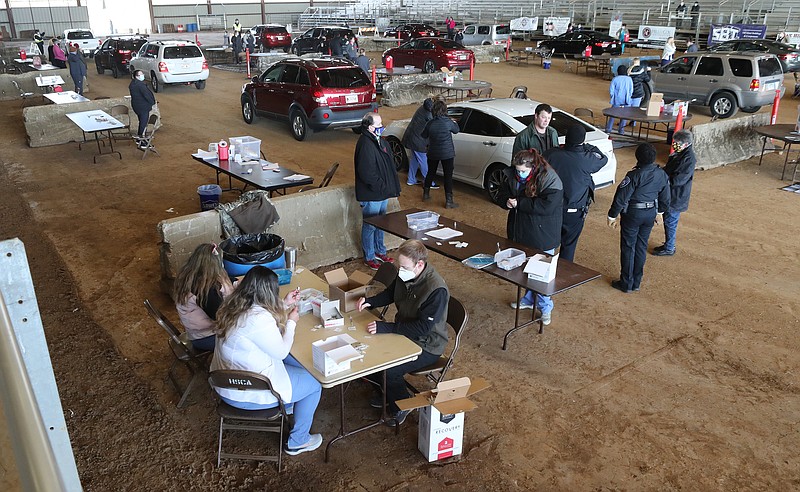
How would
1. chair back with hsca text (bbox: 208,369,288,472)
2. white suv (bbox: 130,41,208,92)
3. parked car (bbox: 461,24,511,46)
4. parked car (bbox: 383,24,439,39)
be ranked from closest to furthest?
chair back with hsca text (bbox: 208,369,288,472)
white suv (bbox: 130,41,208,92)
parked car (bbox: 383,24,439,39)
parked car (bbox: 461,24,511,46)

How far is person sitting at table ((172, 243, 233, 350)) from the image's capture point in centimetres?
536

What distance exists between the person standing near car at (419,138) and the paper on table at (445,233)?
3.41 meters

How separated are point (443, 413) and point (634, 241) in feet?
13.3

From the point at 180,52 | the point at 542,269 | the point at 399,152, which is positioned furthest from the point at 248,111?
the point at 542,269

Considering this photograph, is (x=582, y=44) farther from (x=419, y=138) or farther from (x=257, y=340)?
(x=257, y=340)

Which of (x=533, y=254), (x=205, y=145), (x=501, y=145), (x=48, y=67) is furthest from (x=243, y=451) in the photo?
(x=48, y=67)

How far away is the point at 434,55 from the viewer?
966 inches

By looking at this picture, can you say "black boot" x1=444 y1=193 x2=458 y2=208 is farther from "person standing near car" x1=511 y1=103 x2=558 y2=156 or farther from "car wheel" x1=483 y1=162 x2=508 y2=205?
"person standing near car" x1=511 y1=103 x2=558 y2=156

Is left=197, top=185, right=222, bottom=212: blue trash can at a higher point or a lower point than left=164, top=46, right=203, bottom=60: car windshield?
lower

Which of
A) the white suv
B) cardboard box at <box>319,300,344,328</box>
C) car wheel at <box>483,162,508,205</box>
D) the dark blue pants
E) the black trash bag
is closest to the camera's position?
cardboard box at <box>319,300,344,328</box>

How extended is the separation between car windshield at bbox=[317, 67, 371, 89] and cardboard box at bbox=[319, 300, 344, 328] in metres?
9.94

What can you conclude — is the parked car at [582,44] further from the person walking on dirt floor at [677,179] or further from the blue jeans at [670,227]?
the blue jeans at [670,227]

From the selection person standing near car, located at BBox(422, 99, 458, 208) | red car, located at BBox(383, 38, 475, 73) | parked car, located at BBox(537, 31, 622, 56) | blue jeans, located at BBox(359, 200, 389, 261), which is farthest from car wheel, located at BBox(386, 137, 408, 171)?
parked car, located at BBox(537, 31, 622, 56)

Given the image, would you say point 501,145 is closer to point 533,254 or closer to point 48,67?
point 533,254
